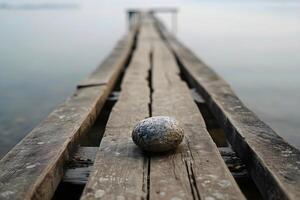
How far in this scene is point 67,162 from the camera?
8.57 ft

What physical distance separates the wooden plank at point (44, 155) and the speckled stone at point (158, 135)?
0.51 metres

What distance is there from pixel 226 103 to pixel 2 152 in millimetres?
2945

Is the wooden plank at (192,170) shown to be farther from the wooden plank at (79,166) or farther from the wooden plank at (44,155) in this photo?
the wooden plank at (44,155)

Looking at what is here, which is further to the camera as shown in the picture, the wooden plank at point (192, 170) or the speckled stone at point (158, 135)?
the speckled stone at point (158, 135)

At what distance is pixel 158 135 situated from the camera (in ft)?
8.05

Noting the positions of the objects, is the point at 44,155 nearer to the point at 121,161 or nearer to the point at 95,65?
the point at 121,161

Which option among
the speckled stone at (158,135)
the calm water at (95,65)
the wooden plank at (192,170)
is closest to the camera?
the wooden plank at (192,170)

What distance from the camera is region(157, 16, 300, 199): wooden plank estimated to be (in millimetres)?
2064

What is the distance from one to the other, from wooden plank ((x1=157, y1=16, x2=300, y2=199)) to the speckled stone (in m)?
0.48

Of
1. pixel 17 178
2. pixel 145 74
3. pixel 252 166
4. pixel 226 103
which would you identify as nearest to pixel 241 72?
pixel 145 74

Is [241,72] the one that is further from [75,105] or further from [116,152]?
[116,152]

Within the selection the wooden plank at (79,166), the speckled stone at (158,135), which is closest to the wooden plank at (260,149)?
the speckled stone at (158,135)

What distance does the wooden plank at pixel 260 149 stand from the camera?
2.06 m

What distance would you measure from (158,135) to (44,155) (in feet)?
2.32
